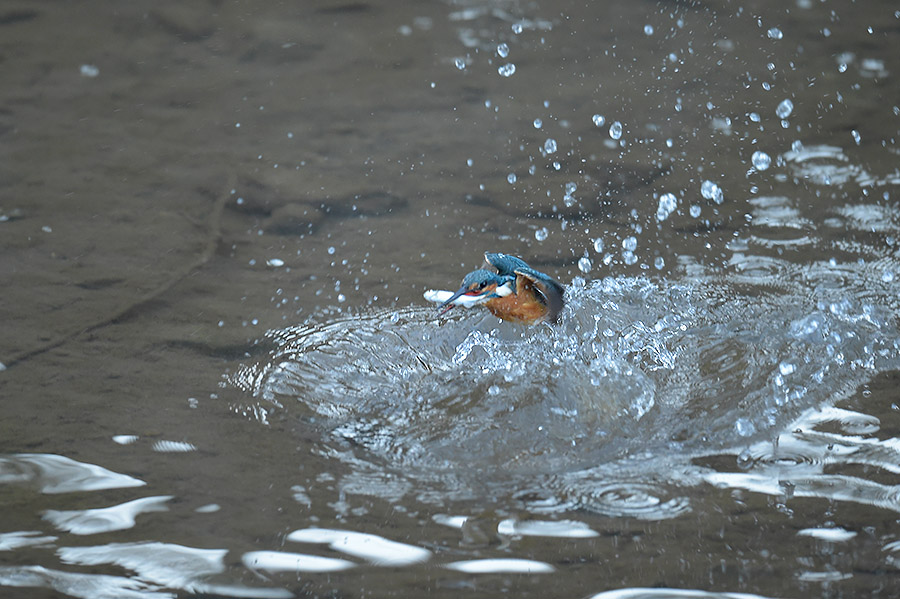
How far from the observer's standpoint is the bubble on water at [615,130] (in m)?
5.15

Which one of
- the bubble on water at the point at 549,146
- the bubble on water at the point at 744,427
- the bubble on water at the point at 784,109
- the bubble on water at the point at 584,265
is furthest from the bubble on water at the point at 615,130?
the bubble on water at the point at 744,427

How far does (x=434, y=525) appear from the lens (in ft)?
8.51

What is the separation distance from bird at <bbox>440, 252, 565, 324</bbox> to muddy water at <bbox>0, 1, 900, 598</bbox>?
0.53ft

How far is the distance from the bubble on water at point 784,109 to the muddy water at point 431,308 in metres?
0.03

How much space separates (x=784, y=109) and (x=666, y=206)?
4.51 ft

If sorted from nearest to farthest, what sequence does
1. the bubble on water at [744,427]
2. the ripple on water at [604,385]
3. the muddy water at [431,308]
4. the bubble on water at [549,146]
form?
1. the muddy water at [431,308]
2. the ripple on water at [604,385]
3. the bubble on water at [744,427]
4. the bubble on water at [549,146]

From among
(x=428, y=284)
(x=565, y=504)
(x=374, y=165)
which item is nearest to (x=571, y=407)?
(x=565, y=504)

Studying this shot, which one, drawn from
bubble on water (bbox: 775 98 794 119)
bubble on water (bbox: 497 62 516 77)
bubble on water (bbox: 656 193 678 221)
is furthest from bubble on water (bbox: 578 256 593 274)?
bubble on water (bbox: 497 62 516 77)

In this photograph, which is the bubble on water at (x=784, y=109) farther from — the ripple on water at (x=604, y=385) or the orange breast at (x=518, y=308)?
the orange breast at (x=518, y=308)

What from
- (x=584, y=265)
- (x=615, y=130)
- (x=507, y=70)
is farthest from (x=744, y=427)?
(x=507, y=70)

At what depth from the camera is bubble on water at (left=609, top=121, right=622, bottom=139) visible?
5152mm

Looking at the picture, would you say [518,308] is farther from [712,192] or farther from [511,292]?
[712,192]

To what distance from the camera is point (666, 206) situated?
14.7 ft

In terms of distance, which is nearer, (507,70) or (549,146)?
(549,146)
